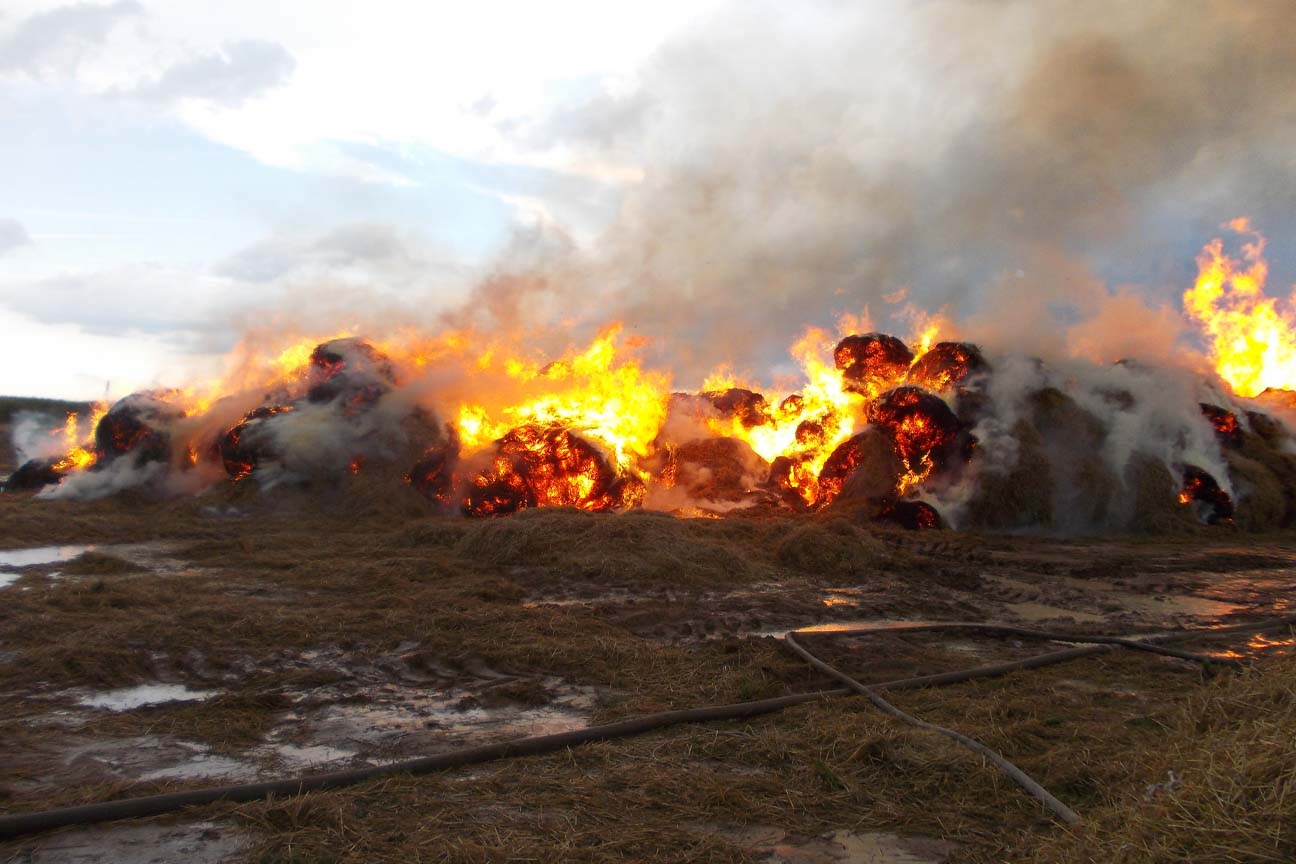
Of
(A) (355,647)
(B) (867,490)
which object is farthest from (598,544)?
(B) (867,490)

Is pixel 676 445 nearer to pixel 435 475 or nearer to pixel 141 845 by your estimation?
pixel 435 475

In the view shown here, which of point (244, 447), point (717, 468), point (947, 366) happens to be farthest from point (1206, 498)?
point (244, 447)

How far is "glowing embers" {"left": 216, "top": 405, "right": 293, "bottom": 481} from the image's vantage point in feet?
63.2

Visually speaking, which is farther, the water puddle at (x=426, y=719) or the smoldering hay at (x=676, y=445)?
the smoldering hay at (x=676, y=445)

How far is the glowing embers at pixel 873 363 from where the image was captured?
23781 mm

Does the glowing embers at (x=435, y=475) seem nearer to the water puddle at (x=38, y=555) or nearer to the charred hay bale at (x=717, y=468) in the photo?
the charred hay bale at (x=717, y=468)

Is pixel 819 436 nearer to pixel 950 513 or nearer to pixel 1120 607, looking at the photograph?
pixel 950 513

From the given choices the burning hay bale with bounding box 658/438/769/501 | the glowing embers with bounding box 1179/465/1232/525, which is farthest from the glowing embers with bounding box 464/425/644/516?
the glowing embers with bounding box 1179/465/1232/525

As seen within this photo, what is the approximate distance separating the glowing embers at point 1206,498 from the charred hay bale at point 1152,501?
0.34 m

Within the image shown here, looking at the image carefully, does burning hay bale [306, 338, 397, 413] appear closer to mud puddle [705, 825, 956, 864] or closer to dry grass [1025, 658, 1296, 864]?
mud puddle [705, 825, 956, 864]

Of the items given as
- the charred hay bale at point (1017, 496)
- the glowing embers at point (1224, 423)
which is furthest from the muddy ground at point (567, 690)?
the glowing embers at point (1224, 423)

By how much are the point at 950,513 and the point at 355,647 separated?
15.0 meters

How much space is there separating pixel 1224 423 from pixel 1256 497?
7.83 ft

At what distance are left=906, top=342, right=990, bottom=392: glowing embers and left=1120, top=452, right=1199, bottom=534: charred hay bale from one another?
14.2 ft
